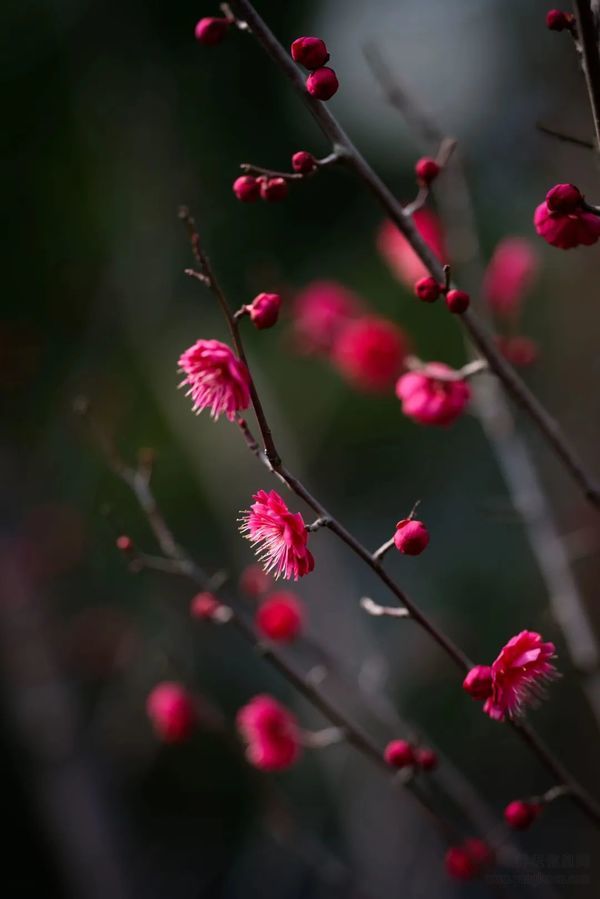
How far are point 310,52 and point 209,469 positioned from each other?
7.58 ft

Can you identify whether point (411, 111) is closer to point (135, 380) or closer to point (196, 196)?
→ point (196, 196)

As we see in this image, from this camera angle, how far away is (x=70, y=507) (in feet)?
10.9

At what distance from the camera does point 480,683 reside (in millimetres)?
764

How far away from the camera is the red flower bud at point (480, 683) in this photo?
76cm

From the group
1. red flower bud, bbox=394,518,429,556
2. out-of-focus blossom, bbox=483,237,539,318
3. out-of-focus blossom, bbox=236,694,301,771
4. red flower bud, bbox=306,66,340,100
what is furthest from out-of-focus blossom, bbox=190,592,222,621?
out-of-focus blossom, bbox=483,237,539,318

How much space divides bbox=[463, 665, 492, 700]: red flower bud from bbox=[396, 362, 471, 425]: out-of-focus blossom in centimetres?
38

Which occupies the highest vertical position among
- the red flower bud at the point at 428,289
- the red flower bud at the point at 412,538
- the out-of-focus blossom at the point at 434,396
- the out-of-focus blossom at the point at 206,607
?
the red flower bud at the point at 428,289

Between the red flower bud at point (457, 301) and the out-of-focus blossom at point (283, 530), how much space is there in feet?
0.91

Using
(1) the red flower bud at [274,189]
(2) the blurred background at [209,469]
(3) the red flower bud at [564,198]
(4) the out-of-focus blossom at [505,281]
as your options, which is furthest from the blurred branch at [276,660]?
(2) the blurred background at [209,469]

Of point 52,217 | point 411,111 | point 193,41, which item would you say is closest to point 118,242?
point 52,217

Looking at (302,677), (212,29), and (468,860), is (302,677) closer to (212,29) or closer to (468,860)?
(468,860)

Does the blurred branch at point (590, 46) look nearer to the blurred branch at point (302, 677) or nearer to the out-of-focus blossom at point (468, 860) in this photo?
the blurred branch at point (302, 677)

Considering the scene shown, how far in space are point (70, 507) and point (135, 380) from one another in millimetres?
976

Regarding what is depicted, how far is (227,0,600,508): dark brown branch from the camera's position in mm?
842
